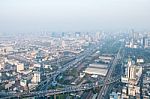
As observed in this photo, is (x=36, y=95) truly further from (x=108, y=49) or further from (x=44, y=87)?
(x=108, y=49)

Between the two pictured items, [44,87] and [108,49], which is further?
[108,49]

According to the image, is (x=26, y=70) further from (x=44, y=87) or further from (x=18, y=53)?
(x=18, y=53)

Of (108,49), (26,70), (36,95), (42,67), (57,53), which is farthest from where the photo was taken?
(108,49)

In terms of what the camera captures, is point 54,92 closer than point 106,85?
Yes

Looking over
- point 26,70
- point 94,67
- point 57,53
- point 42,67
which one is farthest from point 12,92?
point 57,53

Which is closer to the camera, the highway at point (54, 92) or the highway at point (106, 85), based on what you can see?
the highway at point (106, 85)

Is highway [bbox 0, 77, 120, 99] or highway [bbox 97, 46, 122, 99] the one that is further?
highway [bbox 0, 77, 120, 99]

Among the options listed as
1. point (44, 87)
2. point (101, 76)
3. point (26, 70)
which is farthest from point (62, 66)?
point (44, 87)

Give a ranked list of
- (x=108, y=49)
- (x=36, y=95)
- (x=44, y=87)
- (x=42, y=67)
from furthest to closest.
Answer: (x=108, y=49) → (x=42, y=67) → (x=44, y=87) → (x=36, y=95)

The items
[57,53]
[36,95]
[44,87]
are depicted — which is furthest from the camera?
[57,53]
